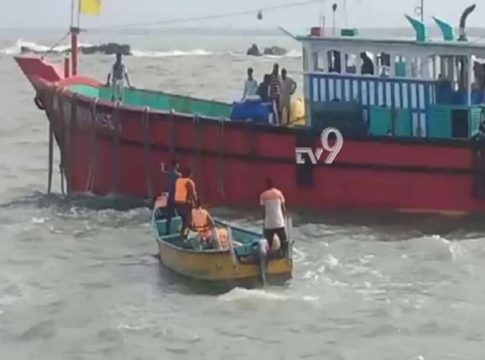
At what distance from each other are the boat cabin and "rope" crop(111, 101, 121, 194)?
13.1 feet

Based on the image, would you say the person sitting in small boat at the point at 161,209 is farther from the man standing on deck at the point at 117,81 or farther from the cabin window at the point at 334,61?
the man standing on deck at the point at 117,81

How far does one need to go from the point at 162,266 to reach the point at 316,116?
5.62 meters

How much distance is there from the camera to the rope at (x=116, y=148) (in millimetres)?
27438

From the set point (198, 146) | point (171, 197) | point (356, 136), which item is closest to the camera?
point (171, 197)

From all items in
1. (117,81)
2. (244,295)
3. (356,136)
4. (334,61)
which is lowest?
(244,295)

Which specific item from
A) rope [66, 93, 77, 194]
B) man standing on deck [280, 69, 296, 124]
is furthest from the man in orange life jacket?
rope [66, 93, 77, 194]

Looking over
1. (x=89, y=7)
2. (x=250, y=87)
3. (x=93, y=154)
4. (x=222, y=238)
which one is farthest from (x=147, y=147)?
(x=222, y=238)

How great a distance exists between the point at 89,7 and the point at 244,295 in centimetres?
1191

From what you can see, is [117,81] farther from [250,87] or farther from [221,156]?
[221,156]

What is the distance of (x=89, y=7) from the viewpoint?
30141 millimetres

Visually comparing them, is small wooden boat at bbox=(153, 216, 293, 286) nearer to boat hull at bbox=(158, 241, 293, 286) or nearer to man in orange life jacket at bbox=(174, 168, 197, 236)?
boat hull at bbox=(158, 241, 293, 286)

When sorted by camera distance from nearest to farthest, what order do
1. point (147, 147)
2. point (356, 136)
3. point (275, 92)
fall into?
point (356, 136) < point (275, 92) < point (147, 147)

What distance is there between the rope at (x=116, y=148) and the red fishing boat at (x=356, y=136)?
0.03 meters

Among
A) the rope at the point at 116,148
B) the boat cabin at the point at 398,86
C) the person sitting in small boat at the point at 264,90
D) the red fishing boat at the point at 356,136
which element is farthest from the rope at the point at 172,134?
the boat cabin at the point at 398,86
